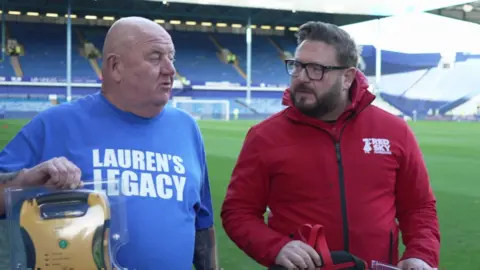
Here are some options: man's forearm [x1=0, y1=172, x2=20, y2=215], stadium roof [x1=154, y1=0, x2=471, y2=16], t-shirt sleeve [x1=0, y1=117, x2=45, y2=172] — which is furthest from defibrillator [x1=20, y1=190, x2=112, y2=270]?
stadium roof [x1=154, y1=0, x2=471, y2=16]

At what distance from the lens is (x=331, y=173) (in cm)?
229

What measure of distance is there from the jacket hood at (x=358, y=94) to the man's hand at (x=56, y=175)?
3.27ft

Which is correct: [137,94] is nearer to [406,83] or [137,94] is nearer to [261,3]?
[261,3]

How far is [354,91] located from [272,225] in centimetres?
63

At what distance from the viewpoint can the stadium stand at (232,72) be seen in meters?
38.6

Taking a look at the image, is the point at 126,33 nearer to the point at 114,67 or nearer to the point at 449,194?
the point at 114,67

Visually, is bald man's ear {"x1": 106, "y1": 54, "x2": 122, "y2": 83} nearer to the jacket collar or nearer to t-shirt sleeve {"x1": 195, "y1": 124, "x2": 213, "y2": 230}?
t-shirt sleeve {"x1": 195, "y1": 124, "x2": 213, "y2": 230}

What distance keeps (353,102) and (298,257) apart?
0.74 metres

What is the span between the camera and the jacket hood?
7.89ft

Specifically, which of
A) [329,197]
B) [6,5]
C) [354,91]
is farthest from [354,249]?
[6,5]

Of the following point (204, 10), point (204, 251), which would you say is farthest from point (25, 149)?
point (204, 10)

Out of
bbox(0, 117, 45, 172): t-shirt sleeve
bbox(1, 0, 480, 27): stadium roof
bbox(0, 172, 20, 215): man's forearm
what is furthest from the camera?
bbox(1, 0, 480, 27): stadium roof

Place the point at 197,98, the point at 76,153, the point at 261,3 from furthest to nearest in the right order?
the point at 197,98
the point at 261,3
the point at 76,153

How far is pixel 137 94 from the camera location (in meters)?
2.15
